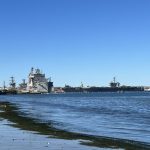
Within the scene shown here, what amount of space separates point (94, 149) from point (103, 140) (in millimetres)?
4839

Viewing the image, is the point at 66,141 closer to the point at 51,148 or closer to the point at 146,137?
the point at 51,148

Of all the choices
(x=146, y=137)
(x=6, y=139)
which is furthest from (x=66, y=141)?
(x=146, y=137)

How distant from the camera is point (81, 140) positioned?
98.5 ft

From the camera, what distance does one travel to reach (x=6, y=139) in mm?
28359

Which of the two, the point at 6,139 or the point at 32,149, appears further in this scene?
the point at 6,139

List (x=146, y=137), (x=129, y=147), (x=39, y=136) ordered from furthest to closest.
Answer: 1. (x=146, y=137)
2. (x=39, y=136)
3. (x=129, y=147)

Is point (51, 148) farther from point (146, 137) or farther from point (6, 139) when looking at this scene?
point (146, 137)

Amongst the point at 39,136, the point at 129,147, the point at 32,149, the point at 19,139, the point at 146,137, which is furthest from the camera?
the point at 146,137

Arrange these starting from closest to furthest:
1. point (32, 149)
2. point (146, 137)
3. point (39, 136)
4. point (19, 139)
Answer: point (32, 149)
point (19, 139)
point (39, 136)
point (146, 137)

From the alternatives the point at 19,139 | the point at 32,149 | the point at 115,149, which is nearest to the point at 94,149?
the point at 115,149

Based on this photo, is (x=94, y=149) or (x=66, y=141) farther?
(x=66, y=141)

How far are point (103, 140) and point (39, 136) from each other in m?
4.06

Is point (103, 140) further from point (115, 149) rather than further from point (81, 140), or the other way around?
point (115, 149)

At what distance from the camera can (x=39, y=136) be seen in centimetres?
3139
